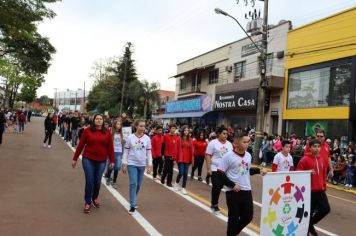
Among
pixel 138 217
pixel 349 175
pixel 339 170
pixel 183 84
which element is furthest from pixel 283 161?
pixel 183 84

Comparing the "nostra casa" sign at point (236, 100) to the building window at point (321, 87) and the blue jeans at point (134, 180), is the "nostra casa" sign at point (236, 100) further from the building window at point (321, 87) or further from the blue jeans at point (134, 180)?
the blue jeans at point (134, 180)

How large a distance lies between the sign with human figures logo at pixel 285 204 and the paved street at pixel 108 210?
1536 millimetres

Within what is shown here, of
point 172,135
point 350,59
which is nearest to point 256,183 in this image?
point 172,135

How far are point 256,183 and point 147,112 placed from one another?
48038mm

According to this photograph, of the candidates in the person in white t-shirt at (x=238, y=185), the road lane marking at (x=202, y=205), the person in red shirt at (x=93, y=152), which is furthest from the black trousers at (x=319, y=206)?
the person in red shirt at (x=93, y=152)

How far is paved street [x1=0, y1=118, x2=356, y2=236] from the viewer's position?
24.3ft

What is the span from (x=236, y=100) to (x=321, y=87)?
311 inches

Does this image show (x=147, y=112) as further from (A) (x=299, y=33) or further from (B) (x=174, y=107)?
(A) (x=299, y=33)

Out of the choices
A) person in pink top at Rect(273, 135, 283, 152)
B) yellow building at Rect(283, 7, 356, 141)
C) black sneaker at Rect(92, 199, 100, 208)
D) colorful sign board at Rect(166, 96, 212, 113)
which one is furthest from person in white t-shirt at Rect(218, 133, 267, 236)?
colorful sign board at Rect(166, 96, 212, 113)

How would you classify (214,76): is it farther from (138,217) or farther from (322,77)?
(138,217)

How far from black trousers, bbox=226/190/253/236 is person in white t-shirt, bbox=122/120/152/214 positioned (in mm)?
2820

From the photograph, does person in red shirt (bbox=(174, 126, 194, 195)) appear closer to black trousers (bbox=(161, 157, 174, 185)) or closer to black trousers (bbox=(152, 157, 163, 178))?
black trousers (bbox=(161, 157, 174, 185))

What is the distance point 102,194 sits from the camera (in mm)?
10594

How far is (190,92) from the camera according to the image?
142ft
